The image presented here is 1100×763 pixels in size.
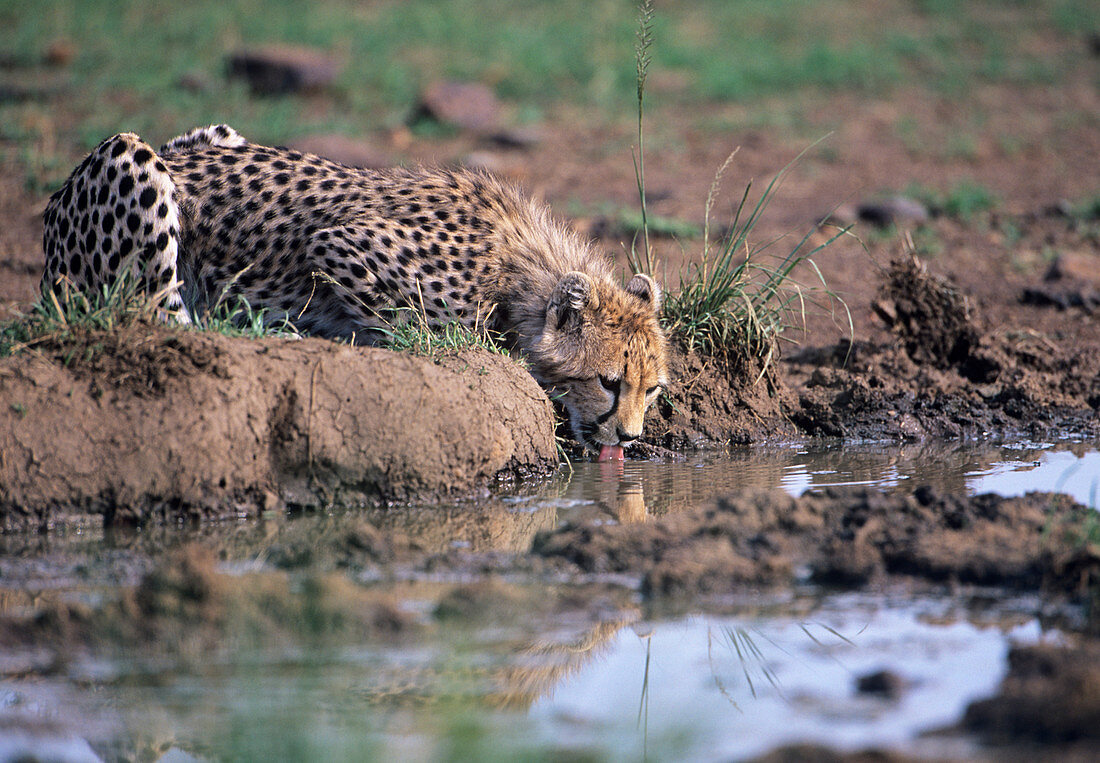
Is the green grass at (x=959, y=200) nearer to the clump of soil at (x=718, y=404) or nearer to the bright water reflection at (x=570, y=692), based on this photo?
the clump of soil at (x=718, y=404)

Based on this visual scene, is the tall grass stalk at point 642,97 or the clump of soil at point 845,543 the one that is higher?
the tall grass stalk at point 642,97

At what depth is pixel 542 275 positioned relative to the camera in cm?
564

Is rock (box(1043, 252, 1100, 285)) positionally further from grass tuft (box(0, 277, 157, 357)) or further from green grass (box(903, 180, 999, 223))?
grass tuft (box(0, 277, 157, 357))

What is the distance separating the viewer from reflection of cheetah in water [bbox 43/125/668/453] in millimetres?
5324

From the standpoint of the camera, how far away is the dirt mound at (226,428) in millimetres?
3928

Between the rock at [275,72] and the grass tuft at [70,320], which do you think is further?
the rock at [275,72]

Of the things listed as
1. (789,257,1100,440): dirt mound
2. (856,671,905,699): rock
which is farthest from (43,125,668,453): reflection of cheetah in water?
(856,671,905,699): rock

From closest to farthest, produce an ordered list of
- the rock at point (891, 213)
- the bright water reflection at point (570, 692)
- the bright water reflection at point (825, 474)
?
the bright water reflection at point (570, 692), the bright water reflection at point (825, 474), the rock at point (891, 213)

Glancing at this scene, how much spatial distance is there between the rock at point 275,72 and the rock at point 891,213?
5.99 m

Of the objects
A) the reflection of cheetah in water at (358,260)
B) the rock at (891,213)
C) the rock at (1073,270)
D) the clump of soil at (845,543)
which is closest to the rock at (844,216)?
the rock at (891,213)

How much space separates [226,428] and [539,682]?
1810 millimetres

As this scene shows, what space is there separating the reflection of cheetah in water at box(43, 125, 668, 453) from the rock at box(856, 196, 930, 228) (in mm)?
3974

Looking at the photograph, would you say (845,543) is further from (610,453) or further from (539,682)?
(610,453)

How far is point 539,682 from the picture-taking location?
284 cm
